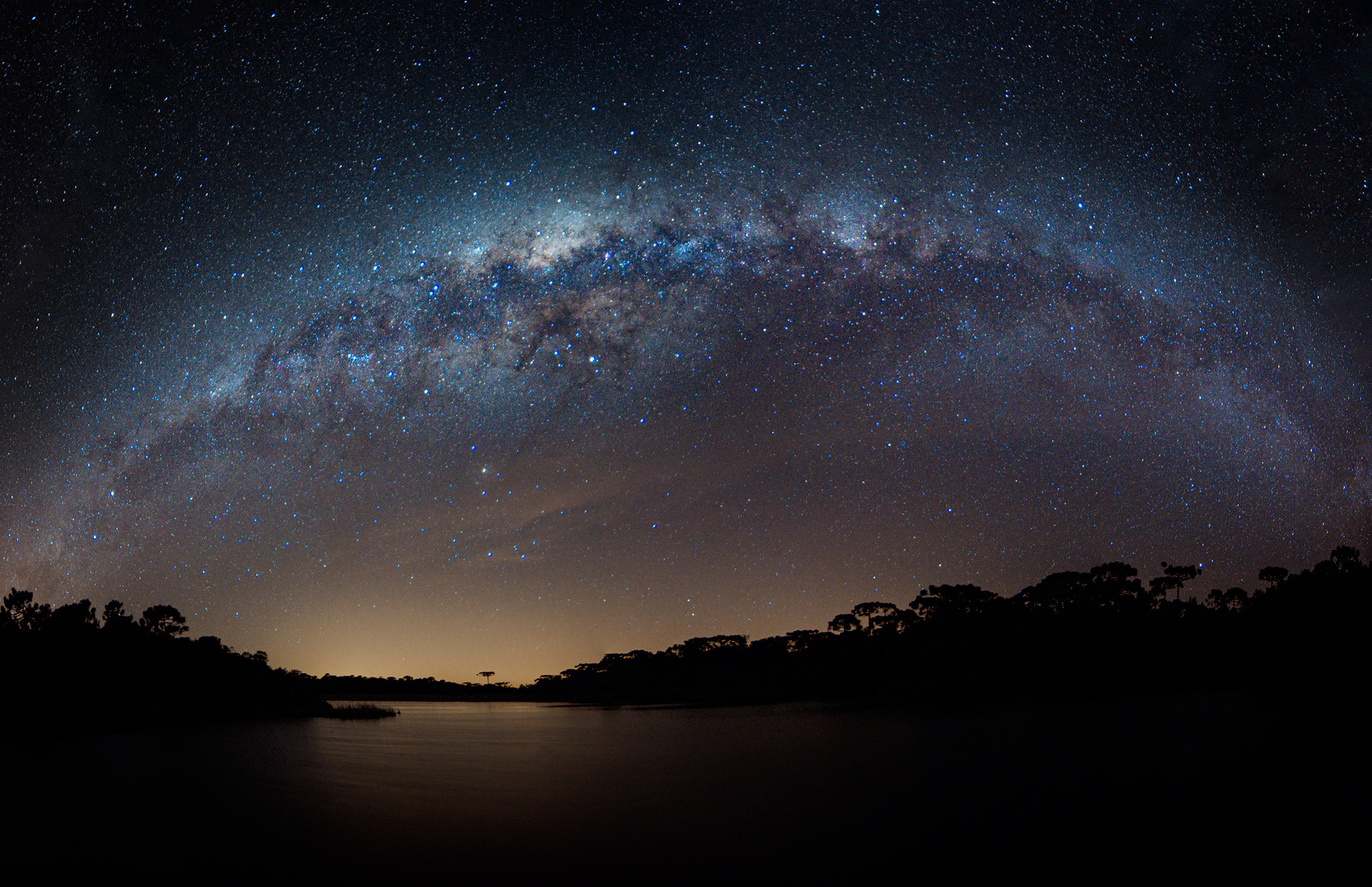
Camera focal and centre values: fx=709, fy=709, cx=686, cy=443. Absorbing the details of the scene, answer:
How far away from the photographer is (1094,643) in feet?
198

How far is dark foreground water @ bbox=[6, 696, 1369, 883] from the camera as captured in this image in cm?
1111

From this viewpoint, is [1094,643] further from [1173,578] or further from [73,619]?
[73,619]

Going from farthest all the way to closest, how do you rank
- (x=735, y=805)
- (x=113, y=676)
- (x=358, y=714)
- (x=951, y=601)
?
(x=951, y=601) → (x=358, y=714) → (x=113, y=676) → (x=735, y=805)

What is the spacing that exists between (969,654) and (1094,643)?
10.1 m

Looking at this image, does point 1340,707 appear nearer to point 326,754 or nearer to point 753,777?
point 753,777

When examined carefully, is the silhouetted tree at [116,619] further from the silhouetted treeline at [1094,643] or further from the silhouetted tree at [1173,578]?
the silhouetted tree at [1173,578]

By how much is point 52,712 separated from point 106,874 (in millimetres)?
41626

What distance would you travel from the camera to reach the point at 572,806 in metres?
15.8

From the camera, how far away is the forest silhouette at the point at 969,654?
1754 inches

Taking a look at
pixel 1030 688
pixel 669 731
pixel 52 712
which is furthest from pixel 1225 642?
pixel 52 712

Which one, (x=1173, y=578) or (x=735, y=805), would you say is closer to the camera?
(x=735, y=805)

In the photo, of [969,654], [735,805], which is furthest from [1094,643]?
[735,805]

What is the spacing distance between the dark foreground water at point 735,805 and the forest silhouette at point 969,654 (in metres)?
18.3

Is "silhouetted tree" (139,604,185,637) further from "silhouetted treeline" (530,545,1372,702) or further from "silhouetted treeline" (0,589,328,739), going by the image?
"silhouetted treeline" (530,545,1372,702)
